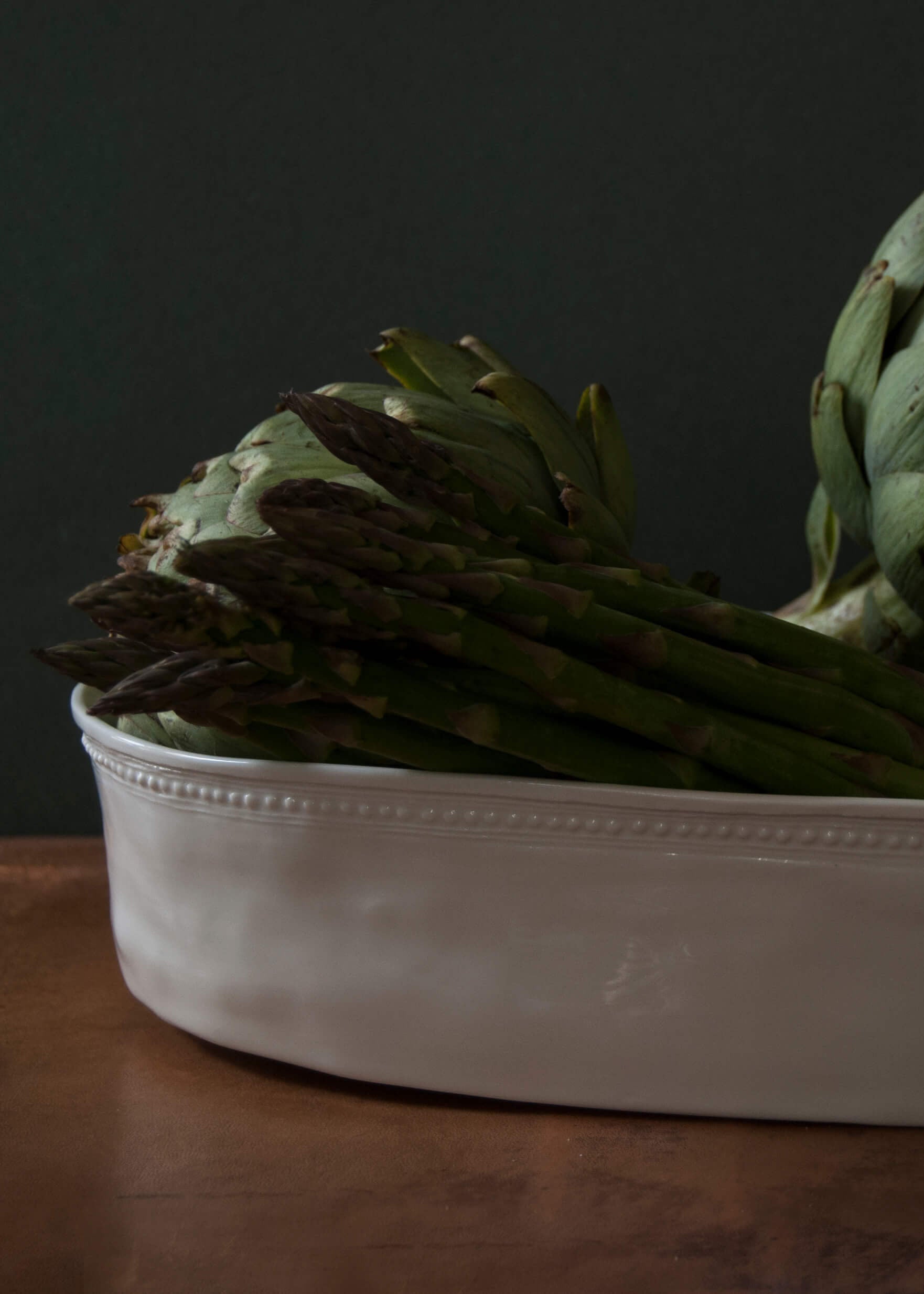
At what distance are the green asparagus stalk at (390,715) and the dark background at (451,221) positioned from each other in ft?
2.07

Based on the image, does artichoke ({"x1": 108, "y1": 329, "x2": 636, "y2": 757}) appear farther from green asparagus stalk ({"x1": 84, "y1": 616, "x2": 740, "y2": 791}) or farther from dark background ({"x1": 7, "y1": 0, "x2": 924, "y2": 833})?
dark background ({"x1": 7, "y1": 0, "x2": 924, "y2": 833})

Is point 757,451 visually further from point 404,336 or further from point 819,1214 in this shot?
point 819,1214

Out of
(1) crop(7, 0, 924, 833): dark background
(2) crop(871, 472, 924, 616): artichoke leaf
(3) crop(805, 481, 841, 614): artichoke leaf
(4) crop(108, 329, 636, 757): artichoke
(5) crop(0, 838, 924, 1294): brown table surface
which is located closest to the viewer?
(5) crop(0, 838, 924, 1294): brown table surface

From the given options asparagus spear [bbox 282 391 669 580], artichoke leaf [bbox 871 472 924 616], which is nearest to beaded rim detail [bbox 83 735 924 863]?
asparagus spear [bbox 282 391 669 580]

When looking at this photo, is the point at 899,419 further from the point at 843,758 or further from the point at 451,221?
the point at 451,221

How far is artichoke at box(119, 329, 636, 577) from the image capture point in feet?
1.95

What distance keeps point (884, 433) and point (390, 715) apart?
1.24 ft

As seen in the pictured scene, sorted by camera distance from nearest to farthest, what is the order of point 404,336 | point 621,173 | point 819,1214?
1. point 819,1214
2. point 404,336
3. point 621,173

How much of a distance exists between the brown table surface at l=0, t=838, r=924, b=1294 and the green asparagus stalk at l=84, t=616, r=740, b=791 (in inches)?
6.3

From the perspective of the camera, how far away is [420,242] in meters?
1.07

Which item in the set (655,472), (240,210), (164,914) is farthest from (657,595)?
(240,210)

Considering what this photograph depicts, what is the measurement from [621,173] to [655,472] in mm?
265

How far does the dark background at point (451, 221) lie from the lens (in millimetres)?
1035

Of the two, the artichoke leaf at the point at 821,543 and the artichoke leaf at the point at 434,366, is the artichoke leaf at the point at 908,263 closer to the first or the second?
the artichoke leaf at the point at 821,543
